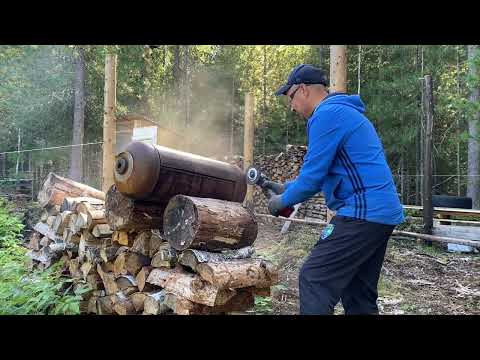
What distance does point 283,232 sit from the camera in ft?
31.4

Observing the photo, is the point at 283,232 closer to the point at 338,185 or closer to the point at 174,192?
the point at 174,192

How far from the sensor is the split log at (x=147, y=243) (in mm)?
3719

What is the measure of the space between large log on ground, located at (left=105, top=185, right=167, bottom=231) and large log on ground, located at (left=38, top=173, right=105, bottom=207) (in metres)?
1.94

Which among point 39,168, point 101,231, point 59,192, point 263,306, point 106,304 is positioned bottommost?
point 263,306

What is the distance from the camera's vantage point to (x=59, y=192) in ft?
19.0

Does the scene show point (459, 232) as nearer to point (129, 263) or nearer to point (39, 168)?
point (129, 263)

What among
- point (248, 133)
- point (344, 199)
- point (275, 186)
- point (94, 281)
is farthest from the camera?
point (248, 133)

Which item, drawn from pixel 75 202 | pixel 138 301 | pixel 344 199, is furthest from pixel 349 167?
pixel 75 202

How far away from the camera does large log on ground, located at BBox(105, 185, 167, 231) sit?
3.70m

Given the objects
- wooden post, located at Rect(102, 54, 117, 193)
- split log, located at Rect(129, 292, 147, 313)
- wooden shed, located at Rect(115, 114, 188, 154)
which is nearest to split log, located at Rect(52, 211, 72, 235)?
wooden post, located at Rect(102, 54, 117, 193)

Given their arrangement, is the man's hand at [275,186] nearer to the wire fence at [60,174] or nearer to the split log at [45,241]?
the split log at [45,241]

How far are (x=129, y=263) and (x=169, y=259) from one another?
546 mm

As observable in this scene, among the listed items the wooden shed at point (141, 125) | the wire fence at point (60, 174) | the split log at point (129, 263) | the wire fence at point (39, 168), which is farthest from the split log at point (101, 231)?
the wire fence at point (60, 174)

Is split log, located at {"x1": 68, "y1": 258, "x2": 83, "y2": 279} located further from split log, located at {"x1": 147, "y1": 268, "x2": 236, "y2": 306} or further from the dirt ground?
the dirt ground
